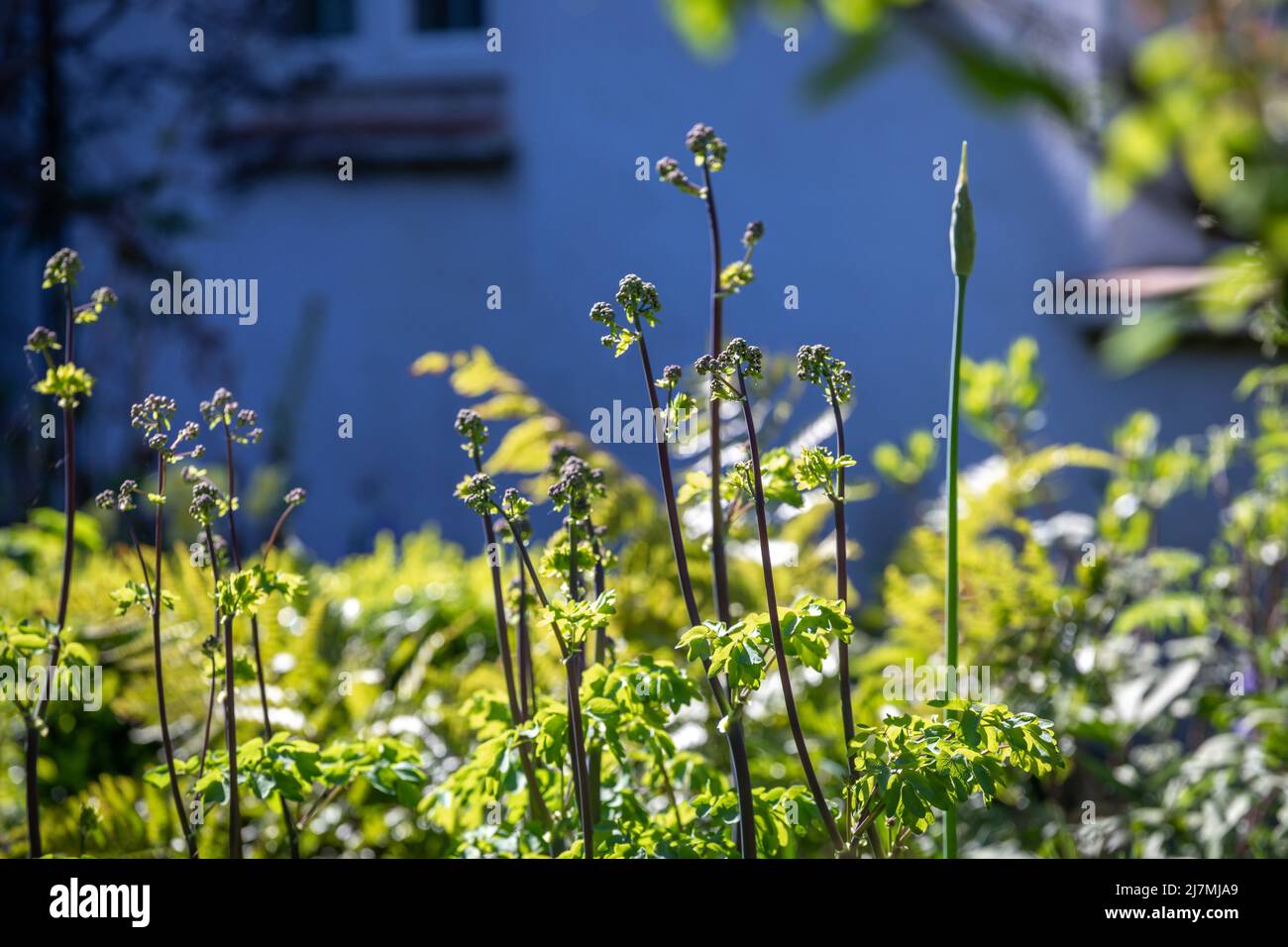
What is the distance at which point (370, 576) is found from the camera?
11.2 feet

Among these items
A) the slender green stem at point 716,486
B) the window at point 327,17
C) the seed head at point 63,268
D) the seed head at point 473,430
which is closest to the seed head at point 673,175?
the slender green stem at point 716,486

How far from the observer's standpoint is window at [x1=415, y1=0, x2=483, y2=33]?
6430 mm

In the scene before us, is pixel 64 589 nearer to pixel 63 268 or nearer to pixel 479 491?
pixel 63 268

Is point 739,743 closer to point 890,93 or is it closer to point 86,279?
point 890,93

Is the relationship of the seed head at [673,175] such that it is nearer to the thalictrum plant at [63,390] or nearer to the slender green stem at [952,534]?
the slender green stem at [952,534]

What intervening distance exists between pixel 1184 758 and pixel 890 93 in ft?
8.73

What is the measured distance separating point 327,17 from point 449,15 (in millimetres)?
642

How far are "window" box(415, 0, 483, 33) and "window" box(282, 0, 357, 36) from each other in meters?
0.36

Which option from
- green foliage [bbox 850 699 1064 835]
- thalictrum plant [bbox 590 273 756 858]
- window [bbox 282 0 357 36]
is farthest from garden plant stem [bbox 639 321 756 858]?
window [bbox 282 0 357 36]

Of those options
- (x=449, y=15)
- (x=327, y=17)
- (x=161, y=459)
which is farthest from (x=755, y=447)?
(x=327, y=17)

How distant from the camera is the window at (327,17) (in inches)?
256

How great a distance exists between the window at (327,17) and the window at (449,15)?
0.36 m

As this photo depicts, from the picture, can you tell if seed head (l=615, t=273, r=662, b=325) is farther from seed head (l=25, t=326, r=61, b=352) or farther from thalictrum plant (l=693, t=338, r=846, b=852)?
seed head (l=25, t=326, r=61, b=352)

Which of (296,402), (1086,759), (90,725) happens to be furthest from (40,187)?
(1086,759)
